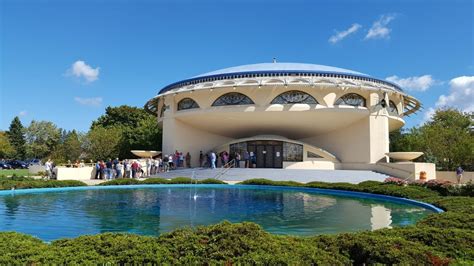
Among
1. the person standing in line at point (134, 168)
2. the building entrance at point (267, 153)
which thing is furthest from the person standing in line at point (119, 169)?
the building entrance at point (267, 153)

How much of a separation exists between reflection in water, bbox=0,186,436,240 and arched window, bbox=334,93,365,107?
15323 mm

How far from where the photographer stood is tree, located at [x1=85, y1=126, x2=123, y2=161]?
132ft

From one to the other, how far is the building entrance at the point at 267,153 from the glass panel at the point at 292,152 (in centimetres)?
36

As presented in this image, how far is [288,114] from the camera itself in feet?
94.9

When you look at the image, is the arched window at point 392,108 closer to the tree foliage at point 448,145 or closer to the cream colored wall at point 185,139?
the tree foliage at point 448,145

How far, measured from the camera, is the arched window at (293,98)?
2862 centimetres

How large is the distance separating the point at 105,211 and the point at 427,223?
886 centimetres

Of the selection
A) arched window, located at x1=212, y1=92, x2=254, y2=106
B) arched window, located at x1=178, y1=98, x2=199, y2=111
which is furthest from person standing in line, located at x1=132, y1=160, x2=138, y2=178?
arched window, located at x1=212, y1=92, x2=254, y2=106

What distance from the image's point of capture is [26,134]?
58219 millimetres

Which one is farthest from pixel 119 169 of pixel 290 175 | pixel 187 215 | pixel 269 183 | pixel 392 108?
pixel 392 108

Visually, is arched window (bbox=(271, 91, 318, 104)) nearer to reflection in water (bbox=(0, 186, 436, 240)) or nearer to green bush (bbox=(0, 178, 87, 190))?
reflection in water (bbox=(0, 186, 436, 240))

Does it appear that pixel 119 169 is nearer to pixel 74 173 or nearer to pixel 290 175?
pixel 74 173

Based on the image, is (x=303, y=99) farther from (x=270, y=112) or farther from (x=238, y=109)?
(x=238, y=109)

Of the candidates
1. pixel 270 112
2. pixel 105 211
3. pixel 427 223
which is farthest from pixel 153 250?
pixel 270 112
